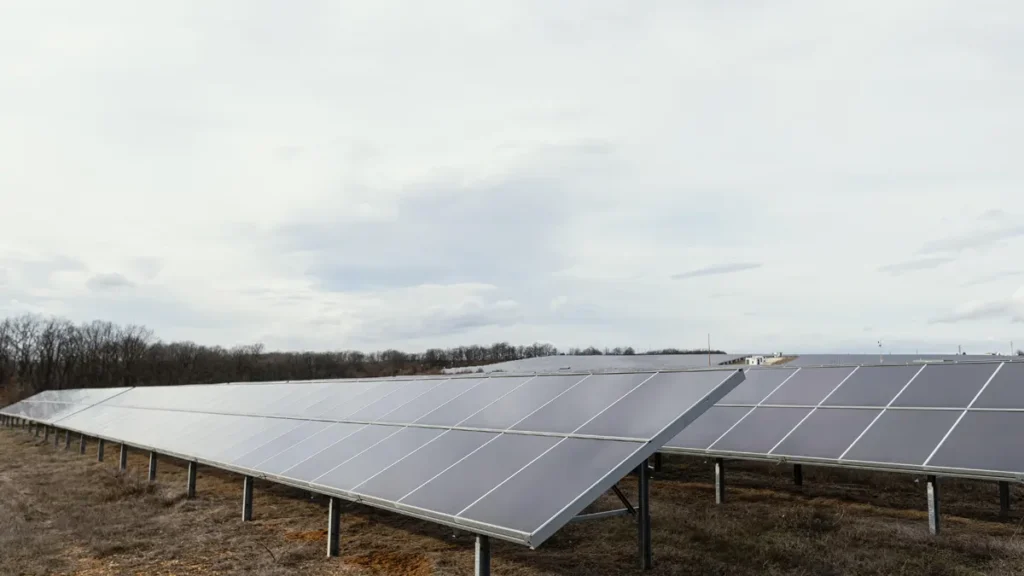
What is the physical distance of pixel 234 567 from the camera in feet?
41.7

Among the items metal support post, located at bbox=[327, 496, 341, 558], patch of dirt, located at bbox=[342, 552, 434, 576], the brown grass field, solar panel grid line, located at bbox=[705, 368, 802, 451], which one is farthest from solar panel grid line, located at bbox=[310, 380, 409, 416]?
solar panel grid line, located at bbox=[705, 368, 802, 451]

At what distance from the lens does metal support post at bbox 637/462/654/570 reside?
11.2m

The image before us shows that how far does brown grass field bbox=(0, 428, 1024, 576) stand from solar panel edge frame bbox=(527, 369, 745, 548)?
11.1 ft

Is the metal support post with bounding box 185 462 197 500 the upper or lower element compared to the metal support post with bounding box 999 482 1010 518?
lower

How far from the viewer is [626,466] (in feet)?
29.3

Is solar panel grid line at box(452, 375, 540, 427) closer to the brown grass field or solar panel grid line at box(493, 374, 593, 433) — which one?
solar panel grid line at box(493, 374, 593, 433)

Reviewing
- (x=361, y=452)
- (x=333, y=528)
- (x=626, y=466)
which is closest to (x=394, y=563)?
(x=333, y=528)

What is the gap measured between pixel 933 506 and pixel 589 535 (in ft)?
23.3

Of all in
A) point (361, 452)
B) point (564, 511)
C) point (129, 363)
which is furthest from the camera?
point (129, 363)

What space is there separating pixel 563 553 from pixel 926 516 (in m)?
8.84

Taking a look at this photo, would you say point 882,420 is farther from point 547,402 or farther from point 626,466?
point 626,466

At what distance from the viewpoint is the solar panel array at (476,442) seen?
9.19 metres

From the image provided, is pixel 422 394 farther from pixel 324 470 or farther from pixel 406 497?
pixel 406 497

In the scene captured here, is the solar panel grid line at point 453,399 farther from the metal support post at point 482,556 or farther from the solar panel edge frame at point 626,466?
the solar panel edge frame at point 626,466
